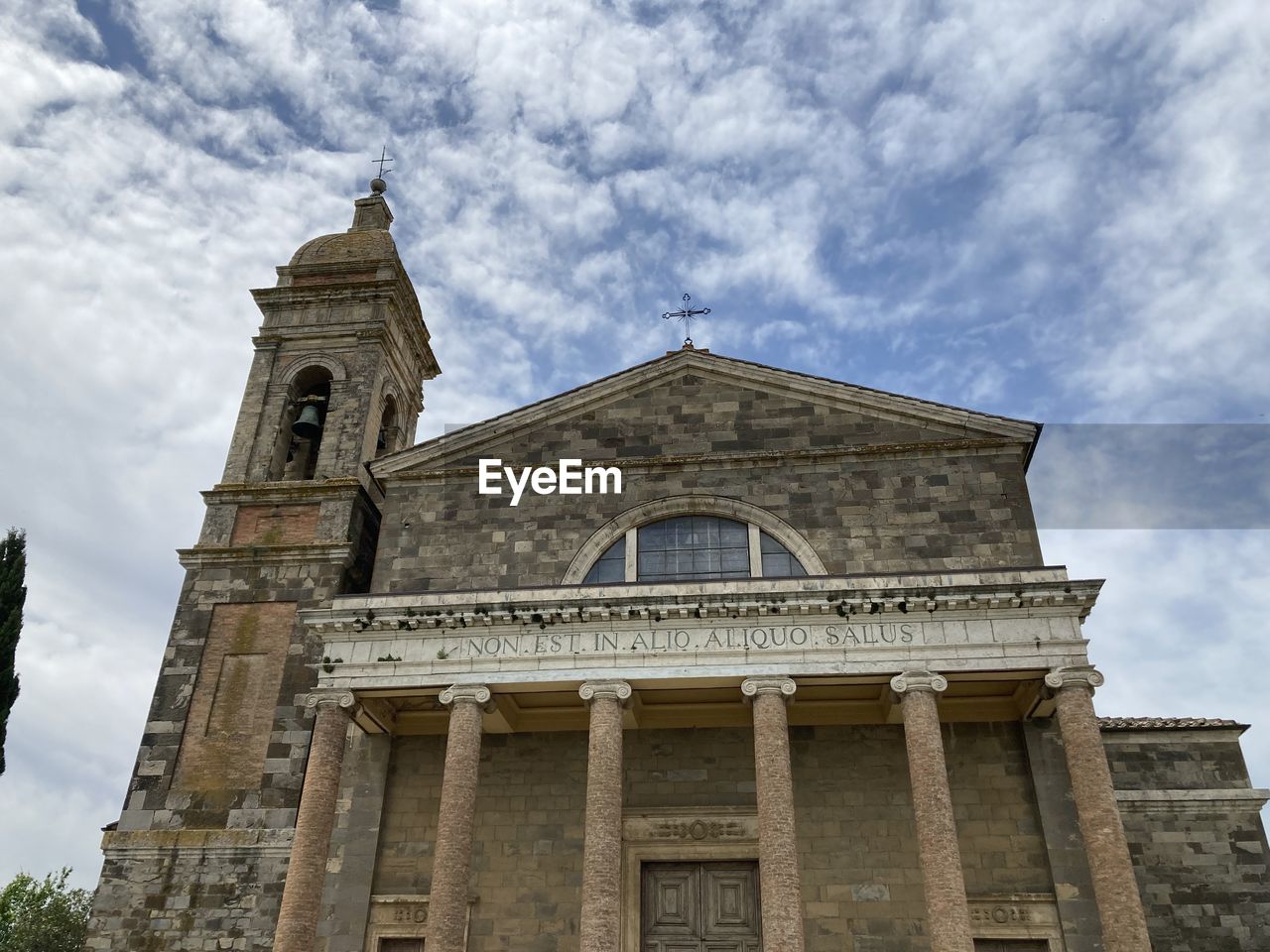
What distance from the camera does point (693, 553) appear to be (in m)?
17.5

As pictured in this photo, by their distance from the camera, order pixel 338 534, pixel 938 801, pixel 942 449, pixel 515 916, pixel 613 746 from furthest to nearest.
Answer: pixel 338 534 → pixel 942 449 → pixel 515 916 → pixel 613 746 → pixel 938 801

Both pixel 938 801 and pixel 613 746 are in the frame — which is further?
pixel 613 746

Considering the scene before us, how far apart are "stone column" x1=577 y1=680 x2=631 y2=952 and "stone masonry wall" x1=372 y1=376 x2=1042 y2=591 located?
348cm

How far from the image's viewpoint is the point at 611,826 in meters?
13.3

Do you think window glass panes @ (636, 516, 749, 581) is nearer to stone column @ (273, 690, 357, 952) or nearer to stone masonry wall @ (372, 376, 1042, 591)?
stone masonry wall @ (372, 376, 1042, 591)

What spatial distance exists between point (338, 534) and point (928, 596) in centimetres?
1079

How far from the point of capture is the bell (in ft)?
68.7

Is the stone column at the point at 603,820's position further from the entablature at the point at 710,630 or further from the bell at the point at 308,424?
the bell at the point at 308,424

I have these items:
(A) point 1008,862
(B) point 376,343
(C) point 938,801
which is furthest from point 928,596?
(B) point 376,343

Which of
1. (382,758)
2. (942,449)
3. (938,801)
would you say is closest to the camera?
(938,801)

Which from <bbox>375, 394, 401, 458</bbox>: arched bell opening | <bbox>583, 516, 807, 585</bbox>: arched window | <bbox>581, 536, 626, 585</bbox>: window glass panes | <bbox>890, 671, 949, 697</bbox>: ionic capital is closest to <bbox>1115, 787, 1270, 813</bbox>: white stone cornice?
<bbox>890, 671, 949, 697</bbox>: ionic capital

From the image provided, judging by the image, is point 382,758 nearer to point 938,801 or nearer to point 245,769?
point 245,769

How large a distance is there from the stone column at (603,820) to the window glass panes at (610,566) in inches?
118

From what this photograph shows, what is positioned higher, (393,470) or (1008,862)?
(393,470)
